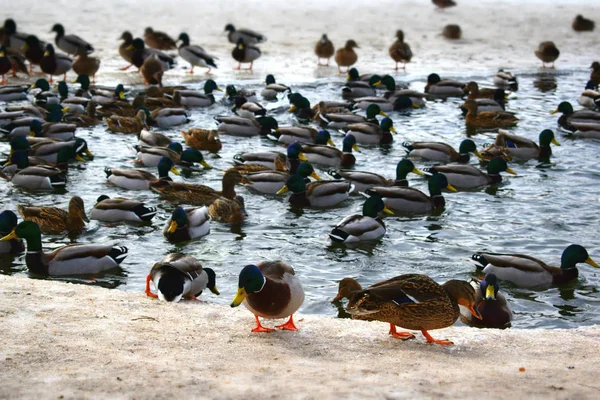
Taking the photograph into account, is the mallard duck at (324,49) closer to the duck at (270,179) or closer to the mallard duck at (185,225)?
the duck at (270,179)

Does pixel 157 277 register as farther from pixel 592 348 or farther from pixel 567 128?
pixel 567 128

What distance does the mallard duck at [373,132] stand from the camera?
16.1m

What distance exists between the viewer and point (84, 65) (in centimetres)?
2078

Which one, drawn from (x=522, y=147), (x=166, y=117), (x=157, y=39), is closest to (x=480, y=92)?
(x=522, y=147)

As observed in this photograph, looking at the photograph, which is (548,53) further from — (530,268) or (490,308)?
(490,308)

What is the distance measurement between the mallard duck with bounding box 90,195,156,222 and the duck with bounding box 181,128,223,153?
4029mm

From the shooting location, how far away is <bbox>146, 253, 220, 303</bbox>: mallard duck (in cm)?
802

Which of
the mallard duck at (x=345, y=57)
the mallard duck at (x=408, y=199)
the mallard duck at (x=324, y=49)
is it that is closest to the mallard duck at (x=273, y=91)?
the mallard duck at (x=345, y=57)

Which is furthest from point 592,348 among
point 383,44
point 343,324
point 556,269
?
point 383,44

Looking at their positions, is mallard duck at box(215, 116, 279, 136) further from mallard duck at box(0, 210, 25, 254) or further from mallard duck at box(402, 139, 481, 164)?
mallard duck at box(0, 210, 25, 254)

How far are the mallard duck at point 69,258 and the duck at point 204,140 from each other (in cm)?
596

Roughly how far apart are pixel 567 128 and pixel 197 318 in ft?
37.3

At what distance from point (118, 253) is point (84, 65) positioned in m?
12.2

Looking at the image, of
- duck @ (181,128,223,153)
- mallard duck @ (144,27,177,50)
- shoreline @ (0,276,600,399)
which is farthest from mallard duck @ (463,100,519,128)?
mallard duck @ (144,27,177,50)
